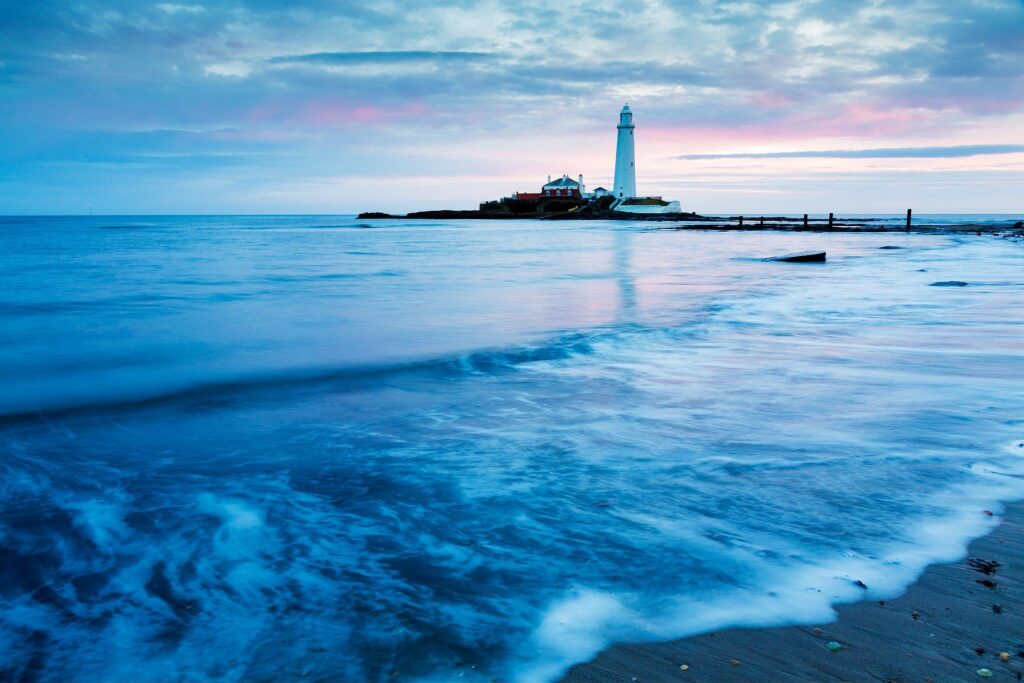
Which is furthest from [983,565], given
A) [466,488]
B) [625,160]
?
[625,160]

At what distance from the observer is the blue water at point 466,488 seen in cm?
255

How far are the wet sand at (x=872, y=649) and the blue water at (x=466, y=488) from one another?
10 centimetres

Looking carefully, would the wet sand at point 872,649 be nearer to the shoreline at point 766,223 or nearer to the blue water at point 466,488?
the blue water at point 466,488

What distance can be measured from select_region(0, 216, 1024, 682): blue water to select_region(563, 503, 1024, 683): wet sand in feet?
0.34

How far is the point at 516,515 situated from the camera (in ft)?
11.5

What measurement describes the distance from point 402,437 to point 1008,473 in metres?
3.81

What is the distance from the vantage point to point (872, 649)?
2.29 meters

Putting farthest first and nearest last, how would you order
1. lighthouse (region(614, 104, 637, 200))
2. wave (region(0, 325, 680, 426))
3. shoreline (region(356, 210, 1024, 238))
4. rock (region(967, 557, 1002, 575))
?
lighthouse (region(614, 104, 637, 200)) → shoreline (region(356, 210, 1024, 238)) → wave (region(0, 325, 680, 426)) → rock (region(967, 557, 1002, 575))

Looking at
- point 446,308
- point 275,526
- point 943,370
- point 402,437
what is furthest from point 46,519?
point 446,308

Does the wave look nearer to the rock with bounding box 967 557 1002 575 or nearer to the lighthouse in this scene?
the rock with bounding box 967 557 1002 575

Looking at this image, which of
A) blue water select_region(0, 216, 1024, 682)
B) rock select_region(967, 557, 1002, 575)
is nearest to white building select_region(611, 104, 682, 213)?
blue water select_region(0, 216, 1024, 682)

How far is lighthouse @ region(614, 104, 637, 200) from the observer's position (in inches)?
3100

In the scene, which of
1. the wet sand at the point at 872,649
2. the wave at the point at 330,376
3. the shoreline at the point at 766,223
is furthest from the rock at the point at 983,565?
the shoreline at the point at 766,223

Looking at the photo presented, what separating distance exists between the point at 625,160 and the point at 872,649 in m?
85.2
